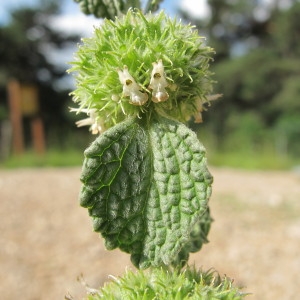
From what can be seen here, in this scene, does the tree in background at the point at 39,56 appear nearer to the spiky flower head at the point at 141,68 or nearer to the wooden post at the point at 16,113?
the wooden post at the point at 16,113

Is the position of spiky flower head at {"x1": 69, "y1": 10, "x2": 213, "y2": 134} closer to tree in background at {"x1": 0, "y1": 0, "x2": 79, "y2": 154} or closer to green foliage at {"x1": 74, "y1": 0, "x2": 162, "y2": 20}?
green foliage at {"x1": 74, "y1": 0, "x2": 162, "y2": 20}

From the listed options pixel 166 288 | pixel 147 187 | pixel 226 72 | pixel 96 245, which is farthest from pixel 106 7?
pixel 226 72

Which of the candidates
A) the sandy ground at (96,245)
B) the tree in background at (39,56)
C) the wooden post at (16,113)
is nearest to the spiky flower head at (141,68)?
the sandy ground at (96,245)

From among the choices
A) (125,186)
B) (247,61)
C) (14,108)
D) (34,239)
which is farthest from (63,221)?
(247,61)

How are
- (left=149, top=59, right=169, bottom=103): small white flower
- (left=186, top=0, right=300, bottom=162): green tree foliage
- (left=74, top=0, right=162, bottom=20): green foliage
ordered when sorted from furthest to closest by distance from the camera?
1. (left=186, top=0, right=300, bottom=162): green tree foliage
2. (left=74, top=0, right=162, bottom=20): green foliage
3. (left=149, top=59, right=169, bottom=103): small white flower

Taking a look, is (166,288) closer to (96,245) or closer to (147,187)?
(147,187)

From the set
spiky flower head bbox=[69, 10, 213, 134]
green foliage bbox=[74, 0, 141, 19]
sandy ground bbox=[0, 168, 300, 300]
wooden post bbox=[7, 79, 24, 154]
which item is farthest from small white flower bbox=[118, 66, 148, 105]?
wooden post bbox=[7, 79, 24, 154]

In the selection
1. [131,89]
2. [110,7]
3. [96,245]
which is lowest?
[131,89]

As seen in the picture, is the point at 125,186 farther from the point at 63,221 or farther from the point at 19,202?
the point at 19,202

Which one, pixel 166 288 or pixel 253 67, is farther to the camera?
pixel 253 67
